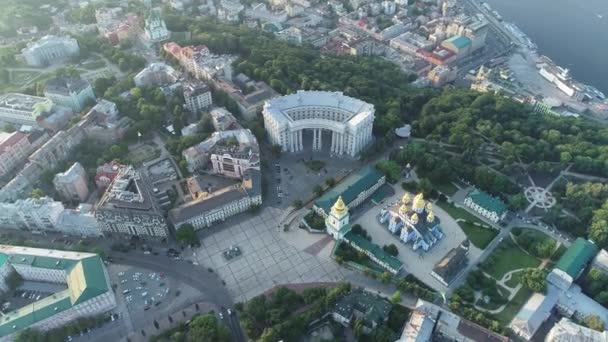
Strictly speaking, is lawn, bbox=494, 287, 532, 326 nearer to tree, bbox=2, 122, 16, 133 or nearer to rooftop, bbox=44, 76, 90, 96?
rooftop, bbox=44, 76, 90, 96

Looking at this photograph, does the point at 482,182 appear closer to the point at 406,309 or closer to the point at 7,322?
the point at 406,309

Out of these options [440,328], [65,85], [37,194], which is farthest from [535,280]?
[65,85]

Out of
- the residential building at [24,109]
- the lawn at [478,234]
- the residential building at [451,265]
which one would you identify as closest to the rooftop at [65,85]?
the residential building at [24,109]

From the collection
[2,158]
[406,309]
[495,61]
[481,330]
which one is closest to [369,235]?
[406,309]

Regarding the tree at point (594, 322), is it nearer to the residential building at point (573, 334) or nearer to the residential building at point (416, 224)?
the residential building at point (573, 334)

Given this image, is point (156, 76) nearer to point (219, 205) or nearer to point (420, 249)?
point (219, 205)

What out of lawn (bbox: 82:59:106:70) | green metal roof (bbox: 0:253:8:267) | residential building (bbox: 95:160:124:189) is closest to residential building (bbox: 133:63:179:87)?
lawn (bbox: 82:59:106:70)

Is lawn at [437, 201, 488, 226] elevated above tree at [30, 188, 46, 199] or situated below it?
below
